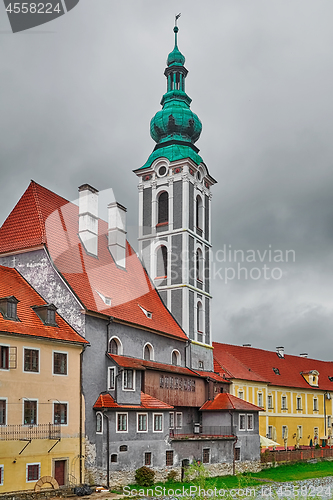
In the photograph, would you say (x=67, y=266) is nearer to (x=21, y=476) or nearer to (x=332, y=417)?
(x=21, y=476)

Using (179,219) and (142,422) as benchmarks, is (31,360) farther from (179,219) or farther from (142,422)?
(179,219)

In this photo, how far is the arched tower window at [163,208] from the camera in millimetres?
45312

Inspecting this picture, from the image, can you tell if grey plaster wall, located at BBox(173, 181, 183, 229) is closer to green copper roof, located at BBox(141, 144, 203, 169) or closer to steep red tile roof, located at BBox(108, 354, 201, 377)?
green copper roof, located at BBox(141, 144, 203, 169)

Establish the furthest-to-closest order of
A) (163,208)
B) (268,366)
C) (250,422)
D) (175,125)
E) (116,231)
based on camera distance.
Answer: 1. (268,366)
2. (175,125)
3. (163,208)
4. (250,422)
5. (116,231)

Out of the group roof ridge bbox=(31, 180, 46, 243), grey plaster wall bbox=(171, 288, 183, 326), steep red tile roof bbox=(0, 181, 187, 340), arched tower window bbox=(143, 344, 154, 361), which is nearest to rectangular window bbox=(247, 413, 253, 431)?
grey plaster wall bbox=(171, 288, 183, 326)

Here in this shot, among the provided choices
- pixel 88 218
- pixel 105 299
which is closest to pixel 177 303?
pixel 105 299

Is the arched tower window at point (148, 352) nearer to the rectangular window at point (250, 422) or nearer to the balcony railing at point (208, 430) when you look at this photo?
the balcony railing at point (208, 430)

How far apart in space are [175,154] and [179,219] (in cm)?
507

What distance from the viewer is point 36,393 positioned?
26.9 metres

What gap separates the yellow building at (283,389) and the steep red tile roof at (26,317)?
815 inches

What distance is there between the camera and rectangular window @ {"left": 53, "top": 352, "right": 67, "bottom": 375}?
28156mm

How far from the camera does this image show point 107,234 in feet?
128

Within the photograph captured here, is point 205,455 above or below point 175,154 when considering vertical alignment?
below

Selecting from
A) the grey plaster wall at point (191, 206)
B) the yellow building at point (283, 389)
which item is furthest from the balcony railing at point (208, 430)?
the grey plaster wall at point (191, 206)
